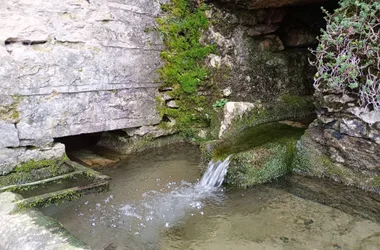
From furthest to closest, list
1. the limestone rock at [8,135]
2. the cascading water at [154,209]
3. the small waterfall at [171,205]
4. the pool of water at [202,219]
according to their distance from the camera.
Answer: the limestone rock at [8,135]
the small waterfall at [171,205]
the cascading water at [154,209]
the pool of water at [202,219]

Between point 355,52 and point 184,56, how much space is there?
2429 millimetres

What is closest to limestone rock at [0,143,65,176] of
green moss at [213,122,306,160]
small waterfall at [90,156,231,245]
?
small waterfall at [90,156,231,245]

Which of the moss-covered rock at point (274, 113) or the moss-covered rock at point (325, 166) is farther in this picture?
the moss-covered rock at point (274, 113)

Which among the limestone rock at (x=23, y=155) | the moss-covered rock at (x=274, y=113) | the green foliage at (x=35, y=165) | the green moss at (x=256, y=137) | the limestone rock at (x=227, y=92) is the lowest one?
the green foliage at (x=35, y=165)

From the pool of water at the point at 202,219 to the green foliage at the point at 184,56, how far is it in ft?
4.89

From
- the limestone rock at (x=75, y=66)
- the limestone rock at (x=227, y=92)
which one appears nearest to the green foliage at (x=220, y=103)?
the limestone rock at (x=227, y=92)

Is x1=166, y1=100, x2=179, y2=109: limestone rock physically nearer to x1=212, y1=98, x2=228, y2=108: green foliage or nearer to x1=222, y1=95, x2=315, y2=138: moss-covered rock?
x1=212, y1=98, x2=228, y2=108: green foliage

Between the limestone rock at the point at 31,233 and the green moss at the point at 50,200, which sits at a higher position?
the limestone rock at the point at 31,233

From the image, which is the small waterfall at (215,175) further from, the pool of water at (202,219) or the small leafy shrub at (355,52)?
the small leafy shrub at (355,52)

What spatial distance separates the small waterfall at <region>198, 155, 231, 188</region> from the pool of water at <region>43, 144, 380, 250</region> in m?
0.10

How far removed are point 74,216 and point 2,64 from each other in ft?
5.73

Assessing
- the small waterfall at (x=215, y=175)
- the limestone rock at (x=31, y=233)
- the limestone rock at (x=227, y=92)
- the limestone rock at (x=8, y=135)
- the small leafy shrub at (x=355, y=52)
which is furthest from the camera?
the limestone rock at (x=227, y=92)

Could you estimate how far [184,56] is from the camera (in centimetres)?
500

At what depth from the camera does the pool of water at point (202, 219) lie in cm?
267
